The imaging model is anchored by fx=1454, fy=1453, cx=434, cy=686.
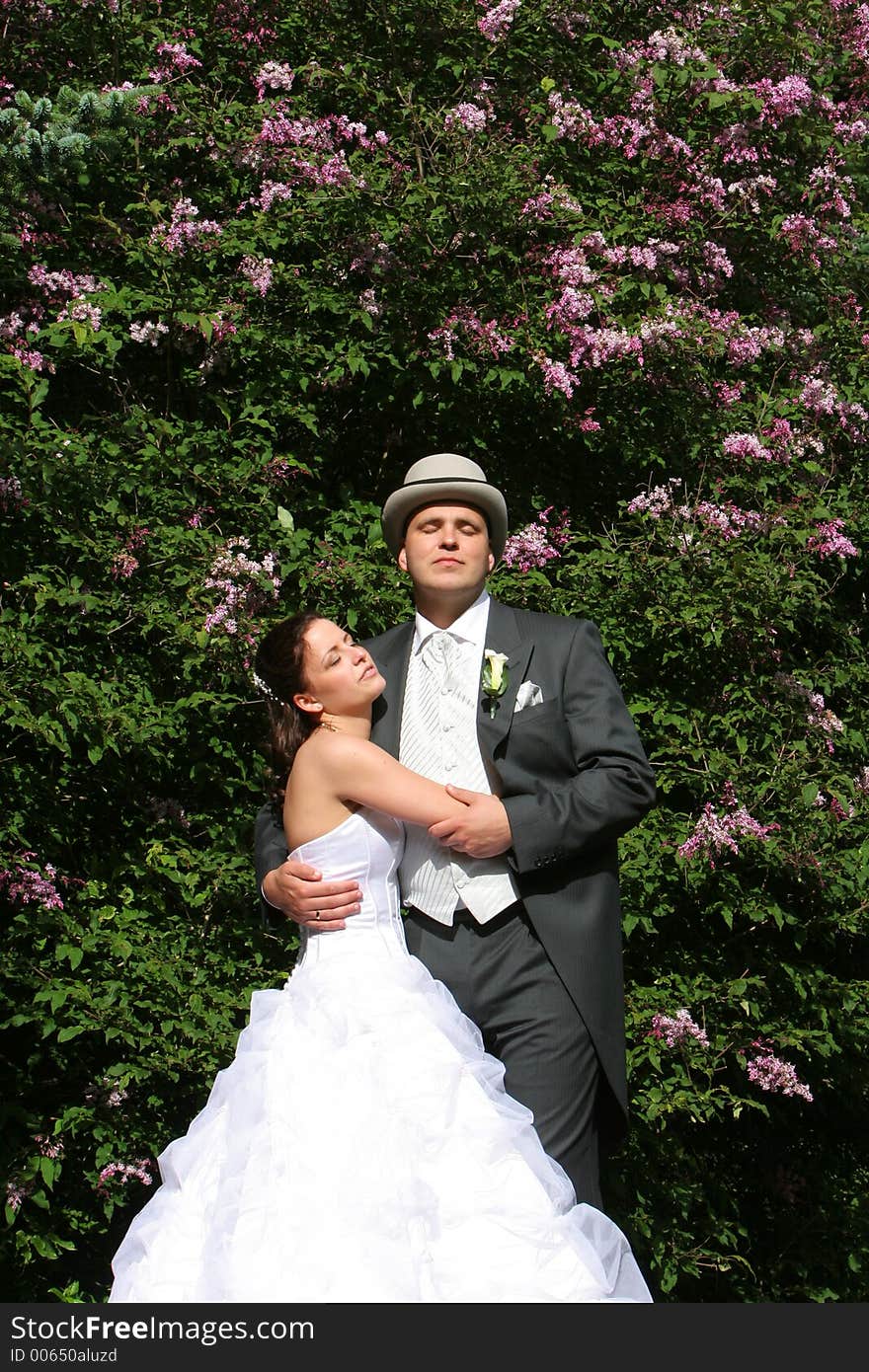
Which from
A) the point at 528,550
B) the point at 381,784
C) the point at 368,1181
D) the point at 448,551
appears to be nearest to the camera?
the point at 368,1181

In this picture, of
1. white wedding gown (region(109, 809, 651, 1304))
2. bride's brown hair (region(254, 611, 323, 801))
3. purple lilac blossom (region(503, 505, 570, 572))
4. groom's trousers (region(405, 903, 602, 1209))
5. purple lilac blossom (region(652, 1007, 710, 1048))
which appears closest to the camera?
white wedding gown (region(109, 809, 651, 1304))

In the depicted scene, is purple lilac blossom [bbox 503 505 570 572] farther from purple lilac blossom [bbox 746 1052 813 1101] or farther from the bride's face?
the bride's face

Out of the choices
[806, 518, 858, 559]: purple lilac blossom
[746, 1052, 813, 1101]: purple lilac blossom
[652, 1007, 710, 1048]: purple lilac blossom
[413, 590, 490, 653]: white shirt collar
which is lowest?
[746, 1052, 813, 1101]: purple lilac blossom

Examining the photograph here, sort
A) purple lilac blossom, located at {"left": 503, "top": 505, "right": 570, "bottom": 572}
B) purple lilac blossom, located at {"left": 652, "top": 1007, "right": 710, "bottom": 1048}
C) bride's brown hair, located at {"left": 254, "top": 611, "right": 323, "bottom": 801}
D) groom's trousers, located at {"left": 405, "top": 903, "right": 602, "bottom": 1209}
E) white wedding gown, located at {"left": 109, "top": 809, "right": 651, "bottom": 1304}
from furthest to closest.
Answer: purple lilac blossom, located at {"left": 503, "top": 505, "right": 570, "bottom": 572}, purple lilac blossom, located at {"left": 652, "top": 1007, "right": 710, "bottom": 1048}, bride's brown hair, located at {"left": 254, "top": 611, "right": 323, "bottom": 801}, groom's trousers, located at {"left": 405, "top": 903, "right": 602, "bottom": 1209}, white wedding gown, located at {"left": 109, "top": 809, "right": 651, "bottom": 1304}

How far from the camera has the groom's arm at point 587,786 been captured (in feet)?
8.73

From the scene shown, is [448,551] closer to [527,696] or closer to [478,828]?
[527,696]

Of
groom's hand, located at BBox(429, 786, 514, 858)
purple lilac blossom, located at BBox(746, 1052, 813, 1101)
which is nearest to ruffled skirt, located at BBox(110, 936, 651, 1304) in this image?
groom's hand, located at BBox(429, 786, 514, 858)

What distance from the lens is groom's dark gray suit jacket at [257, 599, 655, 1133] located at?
2.69 meters

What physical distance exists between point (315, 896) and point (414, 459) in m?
2.80

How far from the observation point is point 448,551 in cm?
299

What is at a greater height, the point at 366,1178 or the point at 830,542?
the point at 830,542

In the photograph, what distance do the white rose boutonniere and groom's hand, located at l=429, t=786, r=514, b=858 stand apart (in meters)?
0.23

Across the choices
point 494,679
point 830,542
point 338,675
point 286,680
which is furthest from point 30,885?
point 830,542

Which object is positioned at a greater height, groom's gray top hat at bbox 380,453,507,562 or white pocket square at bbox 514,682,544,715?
groom's gray top hat at bbox 380,453,507,562
